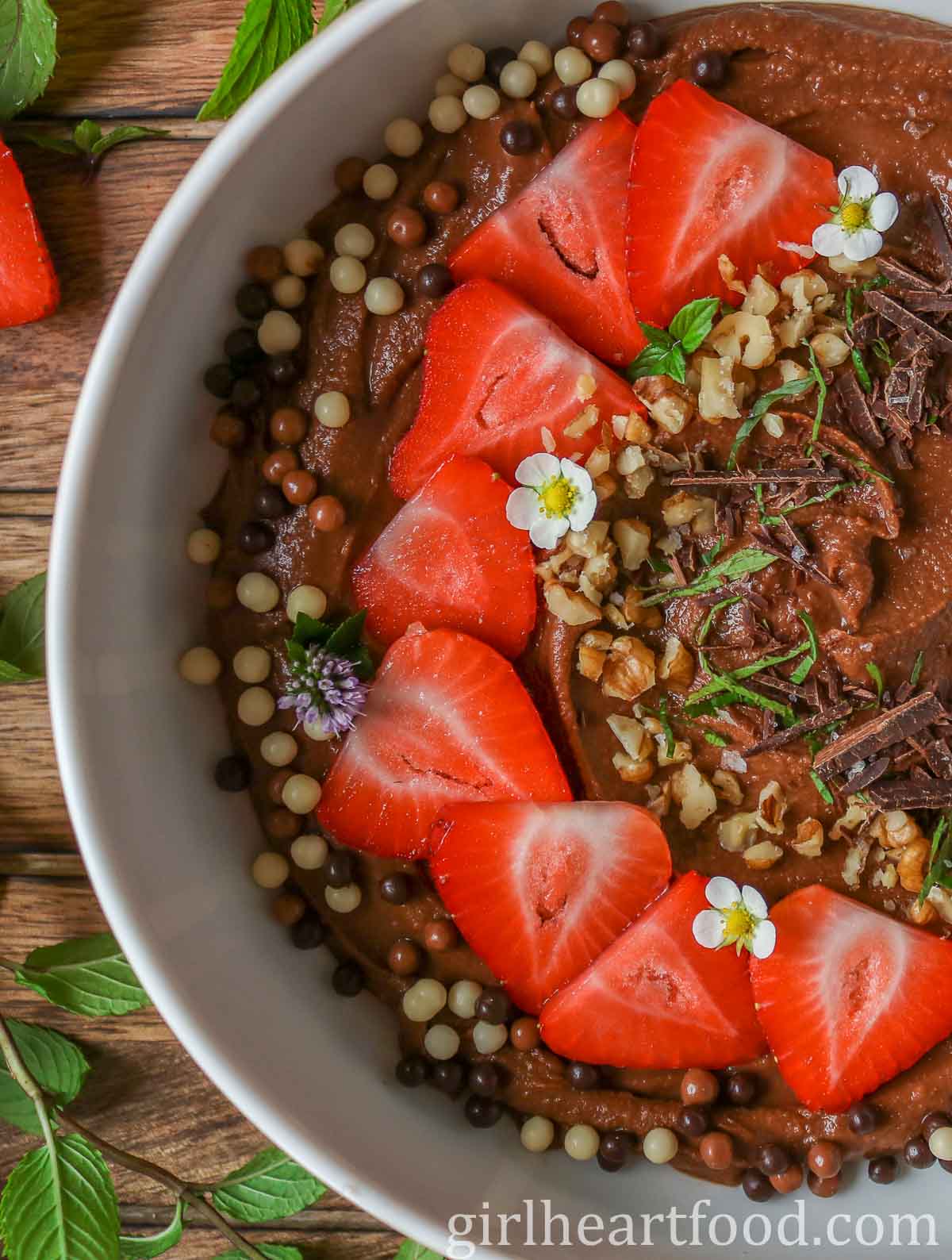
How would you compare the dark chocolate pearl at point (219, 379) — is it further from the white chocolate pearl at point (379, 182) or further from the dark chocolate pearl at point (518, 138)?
the dark chocolate pearl at point (518, 138)

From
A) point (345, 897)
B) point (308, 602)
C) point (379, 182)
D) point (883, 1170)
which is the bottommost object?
point (883, 1170)

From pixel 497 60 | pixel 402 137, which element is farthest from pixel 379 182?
pixel 497 60

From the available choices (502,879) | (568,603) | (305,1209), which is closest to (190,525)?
(568,603)

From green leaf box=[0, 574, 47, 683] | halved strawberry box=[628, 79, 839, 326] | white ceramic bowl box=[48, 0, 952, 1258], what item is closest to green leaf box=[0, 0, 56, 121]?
white ceramic bowl box=[48, 0, 952, 1258]

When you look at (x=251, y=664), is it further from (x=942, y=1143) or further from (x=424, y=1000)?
(x=942, y=1143)

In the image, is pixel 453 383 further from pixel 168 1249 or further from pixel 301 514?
pixel 168 1249

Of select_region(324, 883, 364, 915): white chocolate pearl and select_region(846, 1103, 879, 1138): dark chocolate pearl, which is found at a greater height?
select_region(324, 883, 364, 915): white chocolate pearl

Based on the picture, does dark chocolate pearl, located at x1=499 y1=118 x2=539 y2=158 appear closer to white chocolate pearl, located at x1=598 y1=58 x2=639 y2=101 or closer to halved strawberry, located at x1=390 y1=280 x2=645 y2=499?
white chocolate pearl, located at x1=598 y1=58 x2=639 y2=101
